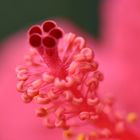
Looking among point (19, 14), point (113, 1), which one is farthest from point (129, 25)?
point (19, 14)

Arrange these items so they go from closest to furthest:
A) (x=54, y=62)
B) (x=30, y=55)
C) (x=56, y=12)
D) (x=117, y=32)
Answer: (x=54, y=62)
(x=30, y=55)
(x=117, y=32)
(x=56, y=12)

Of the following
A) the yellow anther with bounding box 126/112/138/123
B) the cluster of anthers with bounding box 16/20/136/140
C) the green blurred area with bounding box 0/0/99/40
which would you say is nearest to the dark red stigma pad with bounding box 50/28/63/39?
the cluster of anthers with bounding box 16/20/136/140

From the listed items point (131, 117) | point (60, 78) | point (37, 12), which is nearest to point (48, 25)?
point (60, 78)

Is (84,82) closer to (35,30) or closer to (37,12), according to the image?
(35,30)

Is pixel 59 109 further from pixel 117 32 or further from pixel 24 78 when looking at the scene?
pixel 117 32

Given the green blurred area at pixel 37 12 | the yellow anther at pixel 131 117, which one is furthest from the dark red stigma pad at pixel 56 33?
the green blurred area at pixel 37 12

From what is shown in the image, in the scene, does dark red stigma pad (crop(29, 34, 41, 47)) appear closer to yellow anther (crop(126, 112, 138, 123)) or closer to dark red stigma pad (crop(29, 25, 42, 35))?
dark red stigma pad (crop(29, 25, 42, 35))
